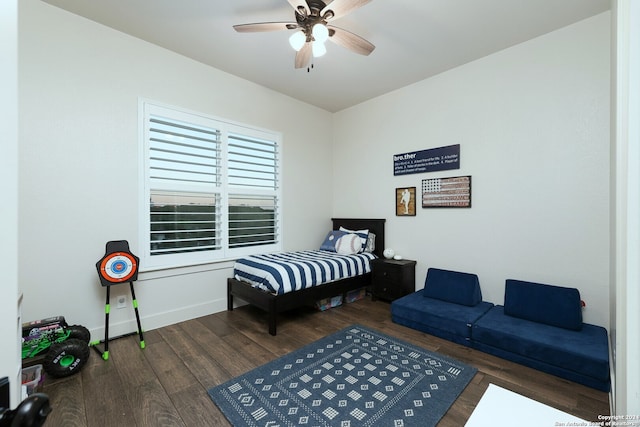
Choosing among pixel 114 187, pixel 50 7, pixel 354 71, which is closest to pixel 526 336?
pixel 354 71

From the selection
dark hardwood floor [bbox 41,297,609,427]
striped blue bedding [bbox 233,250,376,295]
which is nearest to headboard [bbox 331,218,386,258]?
striped blue bedding [bbox 233,250,376,295]

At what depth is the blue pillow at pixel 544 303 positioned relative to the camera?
7.70ft

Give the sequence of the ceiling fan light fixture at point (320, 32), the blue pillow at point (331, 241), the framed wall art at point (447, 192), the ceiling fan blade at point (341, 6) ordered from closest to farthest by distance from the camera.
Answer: the ceiling fan blade at point (341, 6) < the ceiling fan light fixture at point (320, 32) < the framed wall art at point (447, 192) < the blue pillow at point (331, 241)

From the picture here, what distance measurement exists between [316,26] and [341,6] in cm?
22

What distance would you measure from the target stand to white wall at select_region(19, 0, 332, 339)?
0.19 meters

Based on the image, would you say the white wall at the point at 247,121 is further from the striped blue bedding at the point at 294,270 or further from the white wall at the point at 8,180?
the white wall at the point at 8,180

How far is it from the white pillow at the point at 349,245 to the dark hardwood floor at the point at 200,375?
1.08 metres

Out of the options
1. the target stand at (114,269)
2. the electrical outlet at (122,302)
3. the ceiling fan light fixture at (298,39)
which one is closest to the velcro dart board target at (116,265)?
the target stand at (114,269)

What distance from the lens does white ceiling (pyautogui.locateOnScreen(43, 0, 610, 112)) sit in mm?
2348

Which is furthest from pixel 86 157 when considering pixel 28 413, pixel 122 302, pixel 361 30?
pixel 361 30

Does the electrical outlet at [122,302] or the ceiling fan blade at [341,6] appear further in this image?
the electrical outlet at [122,302]

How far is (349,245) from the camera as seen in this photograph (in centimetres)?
409

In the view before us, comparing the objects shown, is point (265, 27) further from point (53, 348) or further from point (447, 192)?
point (53, 348)

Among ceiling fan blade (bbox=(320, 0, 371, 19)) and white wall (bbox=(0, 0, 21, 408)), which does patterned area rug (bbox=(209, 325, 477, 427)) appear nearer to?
white wall (bbox=(0, 0, 21, 408))
